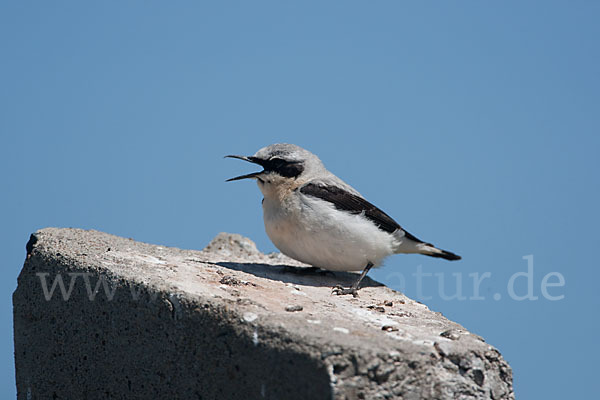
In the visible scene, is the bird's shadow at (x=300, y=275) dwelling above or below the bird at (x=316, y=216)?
below

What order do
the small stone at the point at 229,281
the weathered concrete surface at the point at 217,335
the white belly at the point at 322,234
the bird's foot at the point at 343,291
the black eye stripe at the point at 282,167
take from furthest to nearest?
the black eye stripe at the point at 282,167
the white belly at the point at 322,234
the bird's foot at the point at 343,291
the small stone at the point at 229,281
the weathered concrete surface at the point at 217,335

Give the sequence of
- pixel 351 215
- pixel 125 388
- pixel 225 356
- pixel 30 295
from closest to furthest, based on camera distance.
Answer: pixel 225 356
pixel 125 388
pixel 30 295
pixel 351 215

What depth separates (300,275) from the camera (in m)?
7.94

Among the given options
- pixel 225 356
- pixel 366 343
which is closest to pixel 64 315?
pixel 225 356

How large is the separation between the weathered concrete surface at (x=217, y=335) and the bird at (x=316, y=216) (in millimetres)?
350

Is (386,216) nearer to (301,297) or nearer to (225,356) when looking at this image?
(301,297)

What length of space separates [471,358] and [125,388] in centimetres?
294

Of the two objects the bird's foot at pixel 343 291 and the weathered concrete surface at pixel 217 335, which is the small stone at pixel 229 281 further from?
the bird's foot at pixel 343 291

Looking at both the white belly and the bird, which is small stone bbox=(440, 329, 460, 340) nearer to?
the bird

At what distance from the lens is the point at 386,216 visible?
8078 mm

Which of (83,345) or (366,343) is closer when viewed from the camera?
(366,343)

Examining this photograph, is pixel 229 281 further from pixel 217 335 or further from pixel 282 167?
pixel 282 167

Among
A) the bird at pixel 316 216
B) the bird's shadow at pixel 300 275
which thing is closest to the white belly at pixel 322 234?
the bird at pixel 316 216

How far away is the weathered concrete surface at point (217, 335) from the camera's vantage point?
4848 millimetres
